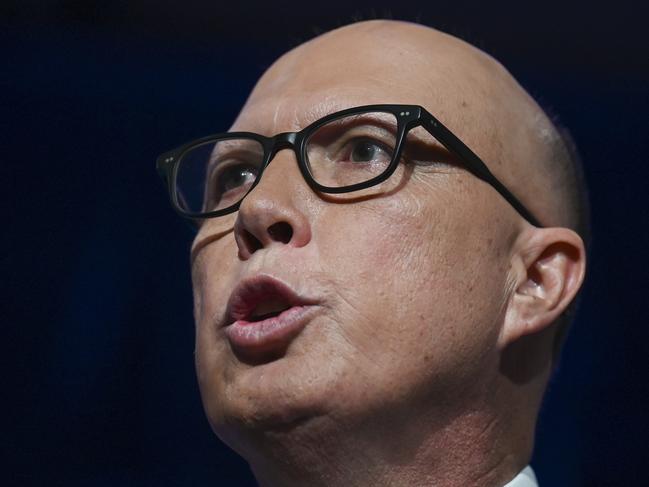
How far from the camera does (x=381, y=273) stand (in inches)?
42.4

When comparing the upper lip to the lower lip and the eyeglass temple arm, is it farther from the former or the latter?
the eyeglass temple arm

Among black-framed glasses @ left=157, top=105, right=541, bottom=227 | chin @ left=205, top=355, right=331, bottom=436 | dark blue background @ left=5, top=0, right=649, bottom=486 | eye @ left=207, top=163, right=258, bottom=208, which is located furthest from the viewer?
dark blue background @ left=5, top=0, right=649, bottom=486

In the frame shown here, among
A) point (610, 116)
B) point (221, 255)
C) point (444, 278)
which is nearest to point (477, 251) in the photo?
point (444, 278)

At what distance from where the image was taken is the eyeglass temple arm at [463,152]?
Result: 3.81 ft

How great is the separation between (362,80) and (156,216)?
39.8 inches

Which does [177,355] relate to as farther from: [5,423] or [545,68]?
[545,68]

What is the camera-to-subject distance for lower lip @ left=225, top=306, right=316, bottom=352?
1.06 m

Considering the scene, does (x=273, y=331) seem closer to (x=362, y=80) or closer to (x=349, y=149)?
(x=349, y=149)

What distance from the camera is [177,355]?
6.60ft

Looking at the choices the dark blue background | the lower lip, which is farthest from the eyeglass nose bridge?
the dark blue background

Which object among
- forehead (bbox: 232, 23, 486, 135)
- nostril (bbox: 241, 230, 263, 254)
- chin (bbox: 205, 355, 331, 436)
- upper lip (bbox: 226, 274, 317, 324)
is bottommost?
chin (bbox: 205, 355, 331, 436)

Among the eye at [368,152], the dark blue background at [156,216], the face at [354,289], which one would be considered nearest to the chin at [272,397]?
the face at [354,289]

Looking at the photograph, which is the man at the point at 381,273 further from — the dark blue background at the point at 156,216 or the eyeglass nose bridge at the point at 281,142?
the dark blue background at the point at 156,216

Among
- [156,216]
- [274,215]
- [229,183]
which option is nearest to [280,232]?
[274,215]
